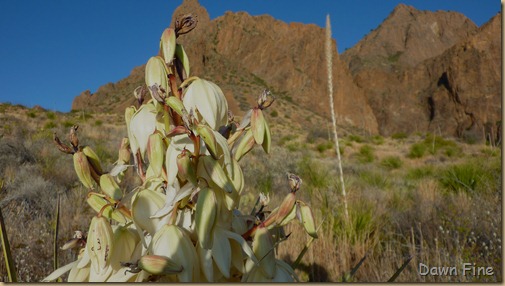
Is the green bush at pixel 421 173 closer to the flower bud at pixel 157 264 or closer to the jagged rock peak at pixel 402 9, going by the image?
the flower bud at pixel 157 264

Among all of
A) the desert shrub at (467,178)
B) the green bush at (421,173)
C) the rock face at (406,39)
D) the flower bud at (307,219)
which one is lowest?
the flower bud at (307,219)

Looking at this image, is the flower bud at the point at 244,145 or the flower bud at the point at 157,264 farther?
the flower bud at the point at 244,145

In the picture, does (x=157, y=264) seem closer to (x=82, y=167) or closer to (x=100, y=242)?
(x=100, y=242)

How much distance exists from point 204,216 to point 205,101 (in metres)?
0.17

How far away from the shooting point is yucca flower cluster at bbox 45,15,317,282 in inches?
17.9

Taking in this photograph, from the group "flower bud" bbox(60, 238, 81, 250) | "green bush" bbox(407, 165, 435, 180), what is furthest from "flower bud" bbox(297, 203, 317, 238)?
"green bush" bbox(407, 165, 435, 180)

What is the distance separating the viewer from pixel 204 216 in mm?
440

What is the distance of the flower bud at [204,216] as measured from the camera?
0.44 meters

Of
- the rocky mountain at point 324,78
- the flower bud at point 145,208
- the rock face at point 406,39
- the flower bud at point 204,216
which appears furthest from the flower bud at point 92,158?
the rock face at point 406,39

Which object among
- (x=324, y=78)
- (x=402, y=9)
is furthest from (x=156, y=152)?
(x=402, y=9)

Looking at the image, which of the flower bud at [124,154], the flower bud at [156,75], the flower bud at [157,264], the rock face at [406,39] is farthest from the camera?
the rock face at [406,39]

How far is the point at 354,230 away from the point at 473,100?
32.1m

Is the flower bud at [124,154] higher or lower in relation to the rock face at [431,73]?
lower

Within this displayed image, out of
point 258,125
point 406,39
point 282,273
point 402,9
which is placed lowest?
point 282,273
